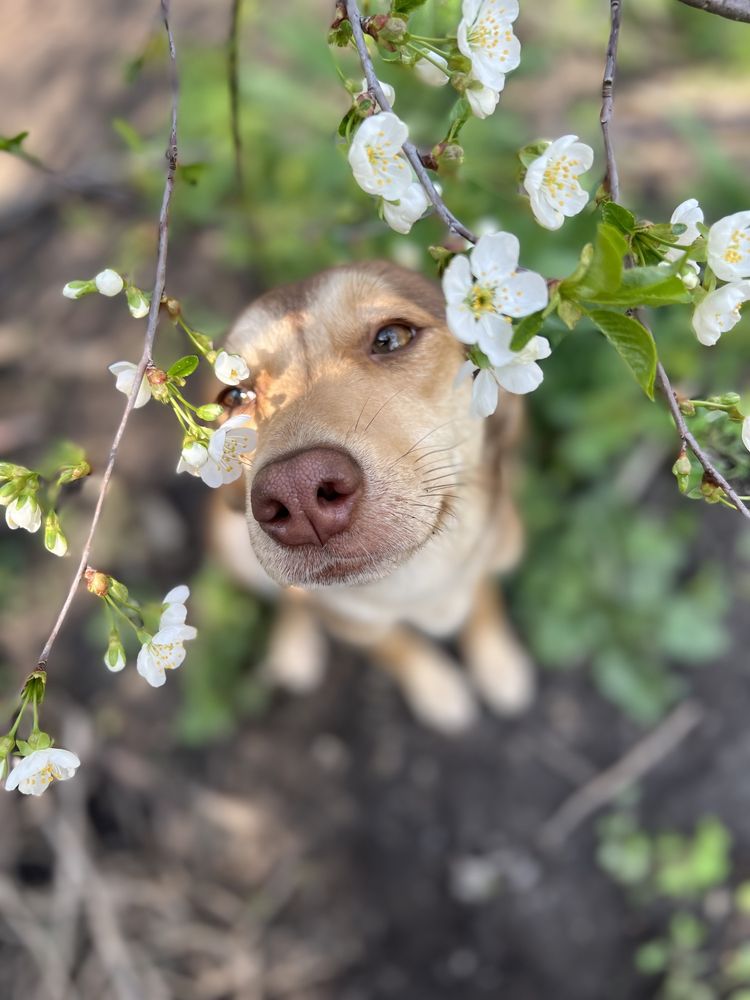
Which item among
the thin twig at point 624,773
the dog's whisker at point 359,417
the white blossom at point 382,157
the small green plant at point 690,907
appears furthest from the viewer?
the thin twig at point 624,773

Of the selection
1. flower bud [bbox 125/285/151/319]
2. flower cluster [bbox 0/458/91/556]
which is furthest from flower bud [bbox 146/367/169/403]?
flower cluster [bbox 0/458/91/556]

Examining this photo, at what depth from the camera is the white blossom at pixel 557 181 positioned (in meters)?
1.48

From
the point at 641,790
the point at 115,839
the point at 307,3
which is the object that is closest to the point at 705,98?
the point at 307,3

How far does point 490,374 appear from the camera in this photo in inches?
57.6

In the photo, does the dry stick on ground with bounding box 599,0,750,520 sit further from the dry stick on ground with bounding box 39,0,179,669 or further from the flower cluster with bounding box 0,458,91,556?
the flower cluster with bounding box 0,458,91,556

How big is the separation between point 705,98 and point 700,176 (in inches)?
26.6

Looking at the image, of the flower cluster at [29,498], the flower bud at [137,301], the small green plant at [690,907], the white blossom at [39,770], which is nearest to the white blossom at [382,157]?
the flower bud at [137,301]

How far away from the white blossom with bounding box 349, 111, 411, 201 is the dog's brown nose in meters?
0.62

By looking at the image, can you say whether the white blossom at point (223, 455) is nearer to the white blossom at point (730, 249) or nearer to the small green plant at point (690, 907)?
the white blossom at point (730, 249)

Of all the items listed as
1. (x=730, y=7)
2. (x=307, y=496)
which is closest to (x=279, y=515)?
(x=307, y=496)

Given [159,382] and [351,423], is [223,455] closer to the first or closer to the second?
[159,382]

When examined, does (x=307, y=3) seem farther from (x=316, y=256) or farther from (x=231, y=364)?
(x=231, y=364)

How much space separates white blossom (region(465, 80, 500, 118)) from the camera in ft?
4.95

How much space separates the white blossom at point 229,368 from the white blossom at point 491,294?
1.53 ft
